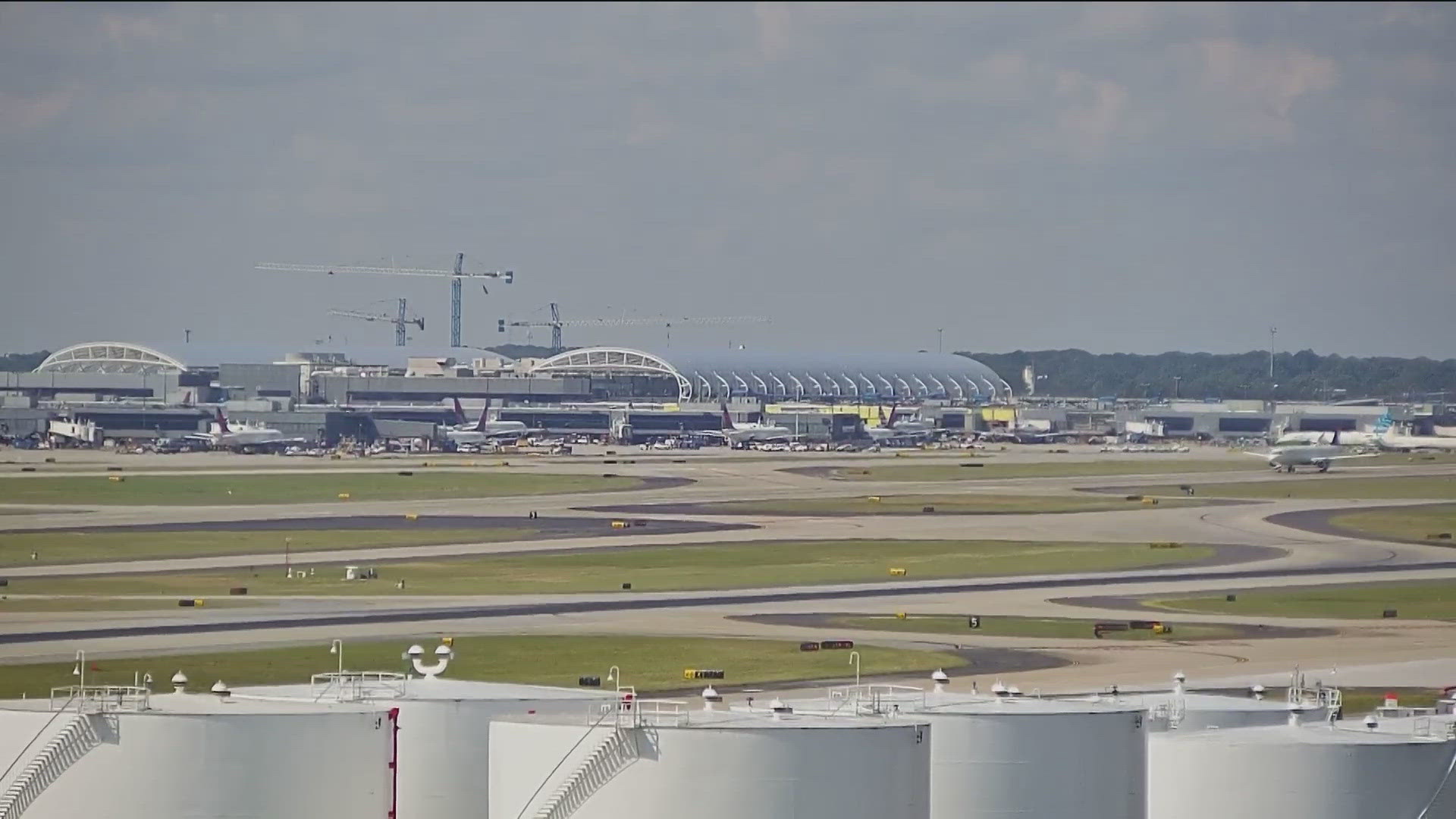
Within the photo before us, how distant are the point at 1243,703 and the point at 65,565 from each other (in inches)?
3310

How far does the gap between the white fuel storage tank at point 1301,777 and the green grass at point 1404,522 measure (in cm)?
10804

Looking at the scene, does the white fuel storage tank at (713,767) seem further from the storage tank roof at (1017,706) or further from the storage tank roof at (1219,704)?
the storage tank roof at (1219,704)

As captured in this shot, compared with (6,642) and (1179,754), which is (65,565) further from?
(1179,754)

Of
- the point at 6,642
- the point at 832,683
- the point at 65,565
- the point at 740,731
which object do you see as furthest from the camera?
the point at 65,565

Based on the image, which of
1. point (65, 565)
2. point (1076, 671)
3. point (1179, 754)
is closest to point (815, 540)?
point (65, 565)

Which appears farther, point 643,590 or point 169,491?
point 169,491

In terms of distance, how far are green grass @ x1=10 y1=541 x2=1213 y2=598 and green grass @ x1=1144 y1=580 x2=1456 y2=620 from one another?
626 inches

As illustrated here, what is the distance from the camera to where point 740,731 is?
37.5m

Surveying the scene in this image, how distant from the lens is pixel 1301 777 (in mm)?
44000

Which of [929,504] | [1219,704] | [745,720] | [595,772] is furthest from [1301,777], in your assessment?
[929,504]

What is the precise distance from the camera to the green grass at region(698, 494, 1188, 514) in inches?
6934

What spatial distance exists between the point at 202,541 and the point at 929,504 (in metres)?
68.4

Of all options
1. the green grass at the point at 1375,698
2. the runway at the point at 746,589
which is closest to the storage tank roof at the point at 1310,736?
the green grass at the point at 1375,698

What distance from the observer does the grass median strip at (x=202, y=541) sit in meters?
130
